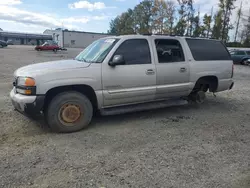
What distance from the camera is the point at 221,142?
4.06 metres

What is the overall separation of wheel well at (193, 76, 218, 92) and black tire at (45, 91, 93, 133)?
314 centimetres

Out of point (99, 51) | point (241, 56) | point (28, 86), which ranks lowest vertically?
point (28, 86)

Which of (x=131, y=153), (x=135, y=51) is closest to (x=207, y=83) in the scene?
(x=135, y=51)

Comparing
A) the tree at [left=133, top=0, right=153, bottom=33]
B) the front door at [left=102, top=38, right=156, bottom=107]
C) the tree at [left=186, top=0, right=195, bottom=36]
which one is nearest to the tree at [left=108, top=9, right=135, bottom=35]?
the tree at [left=133, top=0, right=153, bottom=33]

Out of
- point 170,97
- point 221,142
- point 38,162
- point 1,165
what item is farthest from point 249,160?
point 1,165

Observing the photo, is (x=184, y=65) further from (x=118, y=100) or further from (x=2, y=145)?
(x=2, y=145)

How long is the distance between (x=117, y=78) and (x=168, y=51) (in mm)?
1557

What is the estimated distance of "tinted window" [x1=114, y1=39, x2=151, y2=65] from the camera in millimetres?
4699

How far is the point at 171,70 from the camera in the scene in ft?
17.1

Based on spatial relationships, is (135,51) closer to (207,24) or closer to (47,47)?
(47,47)

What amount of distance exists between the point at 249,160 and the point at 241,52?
23620 millimetres

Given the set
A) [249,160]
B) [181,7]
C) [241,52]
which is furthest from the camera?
[181,7]

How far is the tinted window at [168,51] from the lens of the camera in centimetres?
515

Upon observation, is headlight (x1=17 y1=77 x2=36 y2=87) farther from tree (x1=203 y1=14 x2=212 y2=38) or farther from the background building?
the background building
